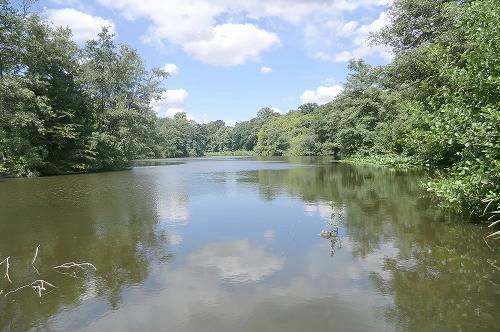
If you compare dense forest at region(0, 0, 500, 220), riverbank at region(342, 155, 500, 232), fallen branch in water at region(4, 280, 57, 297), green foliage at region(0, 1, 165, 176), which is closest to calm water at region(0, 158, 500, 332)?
fallen branch in water at region(4, 280, 57, 297)

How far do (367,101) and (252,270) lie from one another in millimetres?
42396

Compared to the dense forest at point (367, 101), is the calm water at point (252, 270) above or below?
below

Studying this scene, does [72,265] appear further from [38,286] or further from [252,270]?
[252,270]

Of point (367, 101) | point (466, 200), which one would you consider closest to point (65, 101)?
point (367, 101)

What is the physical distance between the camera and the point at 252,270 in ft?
25.5

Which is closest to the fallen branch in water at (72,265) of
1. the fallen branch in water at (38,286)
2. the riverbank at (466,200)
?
the fallen branch in water at (38,286)

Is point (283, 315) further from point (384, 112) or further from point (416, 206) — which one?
point (384, 112)

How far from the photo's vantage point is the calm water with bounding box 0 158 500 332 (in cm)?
555

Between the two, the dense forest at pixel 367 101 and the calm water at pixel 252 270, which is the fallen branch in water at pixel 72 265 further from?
the dense forest at pixel 367 101

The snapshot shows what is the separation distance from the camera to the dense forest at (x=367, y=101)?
32.4 feet

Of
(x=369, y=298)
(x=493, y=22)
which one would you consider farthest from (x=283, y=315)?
(x=493, y=22)

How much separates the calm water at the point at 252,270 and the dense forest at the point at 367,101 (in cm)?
226

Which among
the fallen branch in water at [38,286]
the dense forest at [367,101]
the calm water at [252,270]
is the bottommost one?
the calm water at [252,270]

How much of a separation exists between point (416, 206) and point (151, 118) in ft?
119
